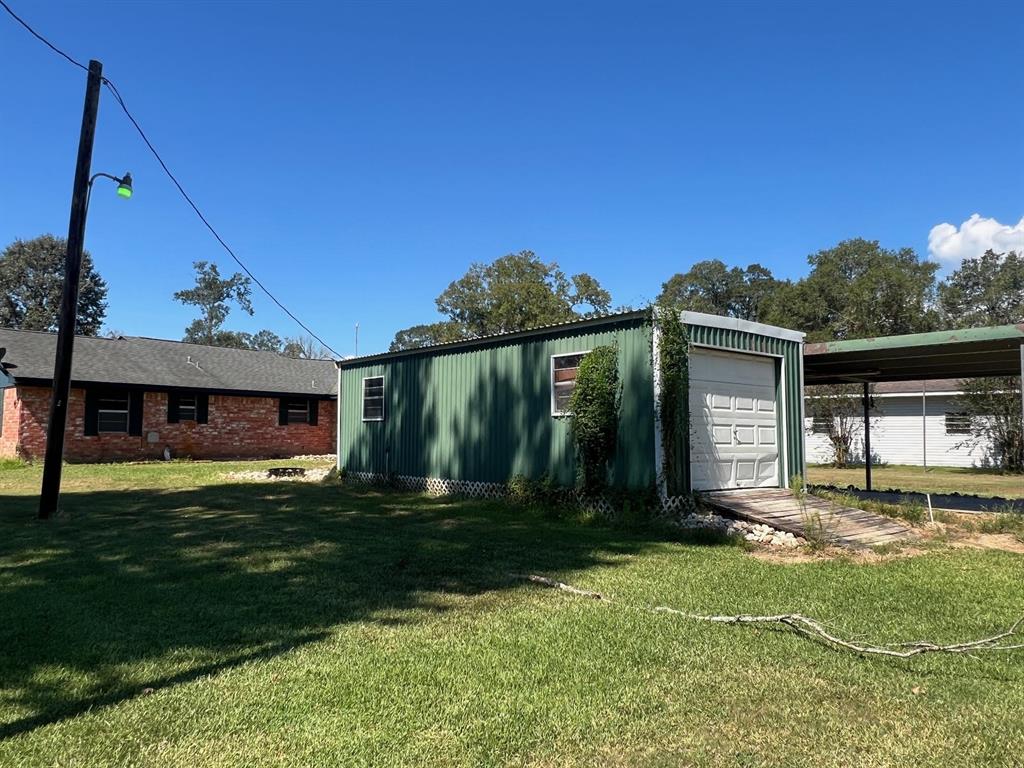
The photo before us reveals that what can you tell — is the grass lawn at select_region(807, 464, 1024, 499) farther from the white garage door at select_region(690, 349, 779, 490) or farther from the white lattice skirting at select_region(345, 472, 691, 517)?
the white lattice skirting at select_region(345, 472, 691, 517)

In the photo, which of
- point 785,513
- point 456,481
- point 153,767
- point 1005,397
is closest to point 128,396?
point 456,481

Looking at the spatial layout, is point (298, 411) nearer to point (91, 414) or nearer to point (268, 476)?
point (91, 414)

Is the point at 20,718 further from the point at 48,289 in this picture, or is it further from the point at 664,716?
the point at 48,289

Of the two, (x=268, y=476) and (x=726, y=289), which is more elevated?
(x=726, y=289)

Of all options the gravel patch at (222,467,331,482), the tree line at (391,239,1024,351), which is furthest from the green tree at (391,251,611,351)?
the gravel patch at (222,467,331,482)

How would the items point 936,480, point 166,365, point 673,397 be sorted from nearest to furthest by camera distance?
point 673,397 < point 936,480 < point 166,365

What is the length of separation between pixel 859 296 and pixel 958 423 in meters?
10.8

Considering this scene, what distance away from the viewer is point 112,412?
21625mm

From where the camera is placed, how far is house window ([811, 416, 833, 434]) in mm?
25000

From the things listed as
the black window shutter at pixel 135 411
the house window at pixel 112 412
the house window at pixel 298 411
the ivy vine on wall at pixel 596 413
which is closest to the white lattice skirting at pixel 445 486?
the ivy vine on wall at pixel 596 413

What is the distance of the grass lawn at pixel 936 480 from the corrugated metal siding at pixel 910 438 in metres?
0.60

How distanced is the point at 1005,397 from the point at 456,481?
17.9m

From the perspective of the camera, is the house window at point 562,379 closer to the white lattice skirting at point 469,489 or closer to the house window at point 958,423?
the white lattice skirting at point 469,489

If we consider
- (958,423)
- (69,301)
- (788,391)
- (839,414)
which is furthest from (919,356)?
(958,423)
